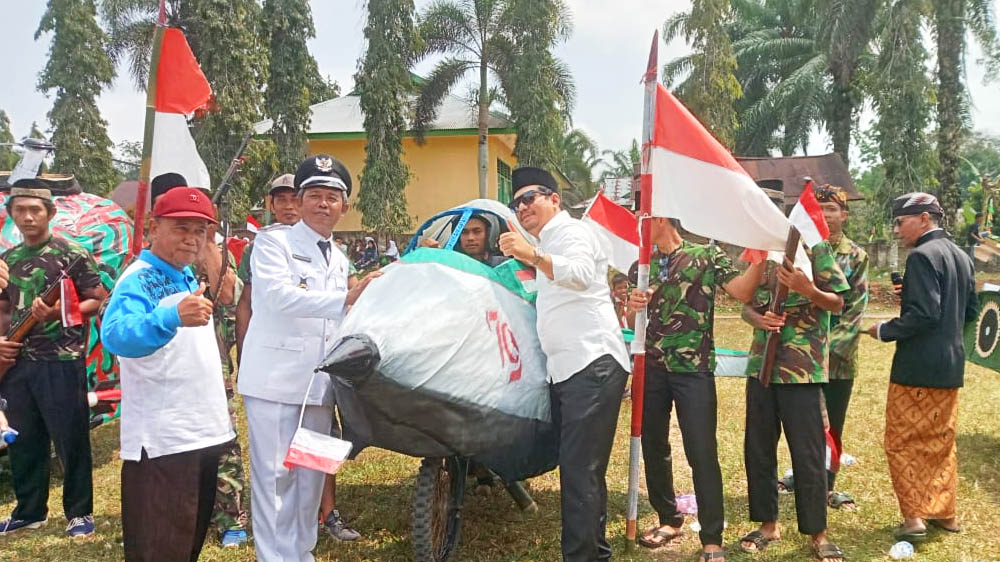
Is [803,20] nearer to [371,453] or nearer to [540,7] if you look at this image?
[540,7]

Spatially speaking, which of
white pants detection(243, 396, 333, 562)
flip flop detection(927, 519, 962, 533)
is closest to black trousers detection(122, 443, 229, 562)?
white pants detection(243, 396, 333, 562)

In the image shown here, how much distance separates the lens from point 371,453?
18.8 feet

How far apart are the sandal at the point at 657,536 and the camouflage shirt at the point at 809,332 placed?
1080 mm

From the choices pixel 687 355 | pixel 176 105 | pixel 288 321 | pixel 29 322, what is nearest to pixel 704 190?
pixel 687 355

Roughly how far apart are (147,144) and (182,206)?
162 centimetres

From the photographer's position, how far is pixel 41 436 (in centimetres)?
432

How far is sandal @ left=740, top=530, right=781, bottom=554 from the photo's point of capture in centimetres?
394

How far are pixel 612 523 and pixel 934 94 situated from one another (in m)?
19.7

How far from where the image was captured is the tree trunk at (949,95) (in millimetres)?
18188

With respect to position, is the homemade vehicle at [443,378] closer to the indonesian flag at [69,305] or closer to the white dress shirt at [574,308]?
the white dress shirt at [574,308]

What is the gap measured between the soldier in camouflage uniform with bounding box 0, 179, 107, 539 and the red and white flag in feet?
13.5

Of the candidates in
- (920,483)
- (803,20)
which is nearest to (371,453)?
(920,483)

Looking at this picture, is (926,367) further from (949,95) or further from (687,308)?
(949,95)

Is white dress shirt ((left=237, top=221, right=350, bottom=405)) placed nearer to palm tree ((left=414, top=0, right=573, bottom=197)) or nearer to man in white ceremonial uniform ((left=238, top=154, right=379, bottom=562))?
man in white ceremonial uniform ((left=238, top=154, right=379, bottom=562))
